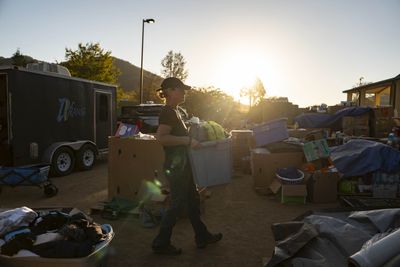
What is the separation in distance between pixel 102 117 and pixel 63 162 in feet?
7.63

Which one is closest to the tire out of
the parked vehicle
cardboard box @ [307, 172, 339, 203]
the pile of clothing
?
the pile of clothing

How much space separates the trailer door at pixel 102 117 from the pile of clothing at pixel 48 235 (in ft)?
24.1

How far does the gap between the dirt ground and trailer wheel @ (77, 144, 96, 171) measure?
1118mm

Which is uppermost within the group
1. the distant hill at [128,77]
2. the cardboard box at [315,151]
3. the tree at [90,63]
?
the distant hill at [128,77]

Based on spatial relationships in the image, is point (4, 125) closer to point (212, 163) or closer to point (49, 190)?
point (49, 190)

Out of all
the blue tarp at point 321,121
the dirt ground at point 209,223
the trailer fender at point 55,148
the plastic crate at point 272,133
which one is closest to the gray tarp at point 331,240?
the dirt ground at point 209,223

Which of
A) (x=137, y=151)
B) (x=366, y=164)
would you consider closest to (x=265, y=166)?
(x=366, y=164)

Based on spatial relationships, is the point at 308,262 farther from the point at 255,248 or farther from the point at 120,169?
the point at 120,169

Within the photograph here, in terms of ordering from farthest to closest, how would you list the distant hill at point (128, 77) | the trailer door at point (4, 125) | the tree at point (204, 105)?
1. the distant hill at point (128, 77)
2. the tree at point (204, 105)
3. the trailer door at point (4, 125)

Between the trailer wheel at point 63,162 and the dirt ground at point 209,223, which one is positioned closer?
the dirt ground at point 209,223

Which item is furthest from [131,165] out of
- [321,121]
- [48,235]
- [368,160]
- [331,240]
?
[321,121]

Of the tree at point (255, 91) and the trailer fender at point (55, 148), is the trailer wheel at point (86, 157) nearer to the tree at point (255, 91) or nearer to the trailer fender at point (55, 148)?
the trailer fender at point (55, 148)

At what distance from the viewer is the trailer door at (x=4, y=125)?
7.46 meters

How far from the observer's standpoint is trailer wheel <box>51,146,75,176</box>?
862 cm
